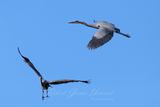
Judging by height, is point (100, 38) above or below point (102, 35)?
below

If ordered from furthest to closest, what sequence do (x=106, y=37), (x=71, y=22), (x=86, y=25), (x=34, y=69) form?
(x=71, y=22) < (x=86, y=25) < (x=106, y=37) < (x=34, y=69)

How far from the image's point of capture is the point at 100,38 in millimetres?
25016

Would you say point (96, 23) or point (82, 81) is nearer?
point (82, 81)

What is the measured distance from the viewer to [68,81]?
1947cm

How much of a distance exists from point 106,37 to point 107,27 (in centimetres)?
53

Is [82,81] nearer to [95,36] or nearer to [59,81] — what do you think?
[59,81]

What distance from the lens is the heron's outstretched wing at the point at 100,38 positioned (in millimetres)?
24969

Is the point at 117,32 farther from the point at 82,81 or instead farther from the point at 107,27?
the point at 82,81

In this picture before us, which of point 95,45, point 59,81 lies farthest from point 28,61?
point 95,45

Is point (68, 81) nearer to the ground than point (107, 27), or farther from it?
nearer to the ground

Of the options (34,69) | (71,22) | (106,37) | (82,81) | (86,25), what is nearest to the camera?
(82,81)

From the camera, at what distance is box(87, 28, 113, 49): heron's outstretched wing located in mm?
24969

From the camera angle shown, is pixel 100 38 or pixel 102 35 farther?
pixel 102 35

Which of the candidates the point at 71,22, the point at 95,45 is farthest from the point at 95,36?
the point at 71,22
